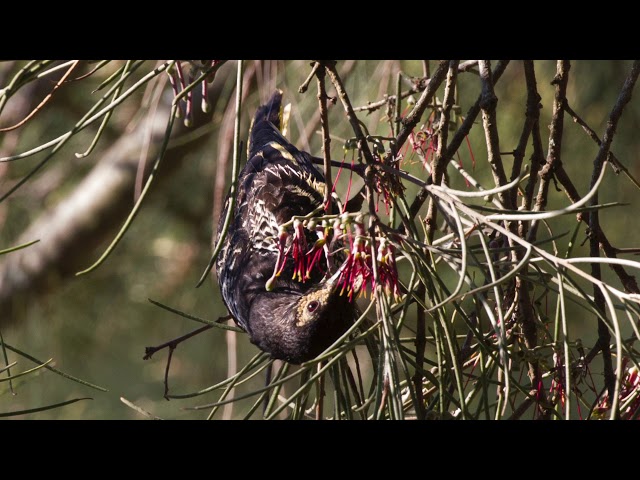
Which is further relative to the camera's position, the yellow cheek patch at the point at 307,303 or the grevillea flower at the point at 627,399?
the yellow cheek patch at the point at 307,303

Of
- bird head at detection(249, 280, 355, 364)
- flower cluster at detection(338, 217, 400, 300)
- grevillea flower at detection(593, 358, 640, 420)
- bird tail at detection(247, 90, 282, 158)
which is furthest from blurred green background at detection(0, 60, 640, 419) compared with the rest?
flower cluster at detection(338, 217, 400, 300)

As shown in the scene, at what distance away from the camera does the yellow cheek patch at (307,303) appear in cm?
137

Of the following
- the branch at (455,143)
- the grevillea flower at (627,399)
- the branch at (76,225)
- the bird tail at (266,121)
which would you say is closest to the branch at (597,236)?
the grevillea flower at (627,399)

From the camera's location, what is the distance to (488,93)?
125cm

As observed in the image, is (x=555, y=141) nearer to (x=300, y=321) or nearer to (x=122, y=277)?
(x=300, y=321)

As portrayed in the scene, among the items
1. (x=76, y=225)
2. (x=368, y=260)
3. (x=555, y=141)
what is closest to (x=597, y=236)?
(x=555, y=141)

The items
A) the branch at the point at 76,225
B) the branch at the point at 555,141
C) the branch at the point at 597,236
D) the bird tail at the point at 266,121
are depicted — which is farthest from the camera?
the branch at the point at 76,225

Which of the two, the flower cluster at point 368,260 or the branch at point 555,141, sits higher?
the branch at point 555,141

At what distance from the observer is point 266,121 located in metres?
2.47

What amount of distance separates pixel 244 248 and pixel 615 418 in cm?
123

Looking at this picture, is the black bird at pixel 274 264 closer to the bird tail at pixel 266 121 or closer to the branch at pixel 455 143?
the bird tail at pixel 266 121
